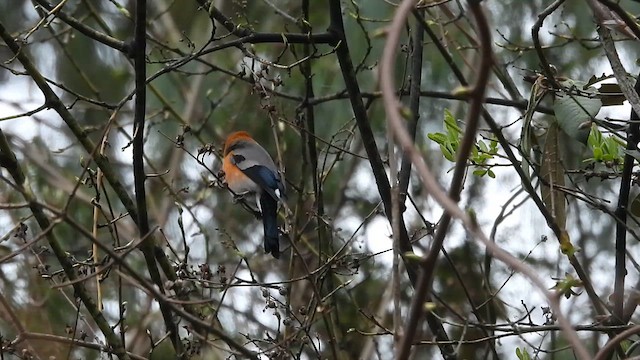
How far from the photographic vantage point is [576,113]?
7.14 ft

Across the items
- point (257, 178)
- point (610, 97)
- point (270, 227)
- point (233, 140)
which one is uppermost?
point (233, 140)

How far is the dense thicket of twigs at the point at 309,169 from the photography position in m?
2.26

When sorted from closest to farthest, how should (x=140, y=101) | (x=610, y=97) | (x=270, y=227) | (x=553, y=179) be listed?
(x=140, y=101) < (x=553, y=179) < (x=610, y=97) < (x=270, y=227)

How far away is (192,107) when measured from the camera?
206 inches

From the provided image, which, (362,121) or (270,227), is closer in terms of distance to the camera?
(362,121)

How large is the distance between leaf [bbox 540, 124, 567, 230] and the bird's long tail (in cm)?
109

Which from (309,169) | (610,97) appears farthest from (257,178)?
(610,97)

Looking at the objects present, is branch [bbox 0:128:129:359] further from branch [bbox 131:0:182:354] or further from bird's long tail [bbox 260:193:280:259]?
bird's long tail [bbox 260:193:280:259]

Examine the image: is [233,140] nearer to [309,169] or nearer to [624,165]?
[309,169]

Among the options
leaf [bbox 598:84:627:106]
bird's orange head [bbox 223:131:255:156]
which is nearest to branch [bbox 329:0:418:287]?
leaf [bbox 598:84:627:106]

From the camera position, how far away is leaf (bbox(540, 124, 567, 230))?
2.22 m

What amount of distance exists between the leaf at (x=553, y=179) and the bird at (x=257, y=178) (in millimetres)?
1124

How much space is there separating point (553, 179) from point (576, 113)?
7.4 inches

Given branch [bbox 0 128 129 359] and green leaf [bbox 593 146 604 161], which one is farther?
green leaf [bbox 593 146 604 161]
